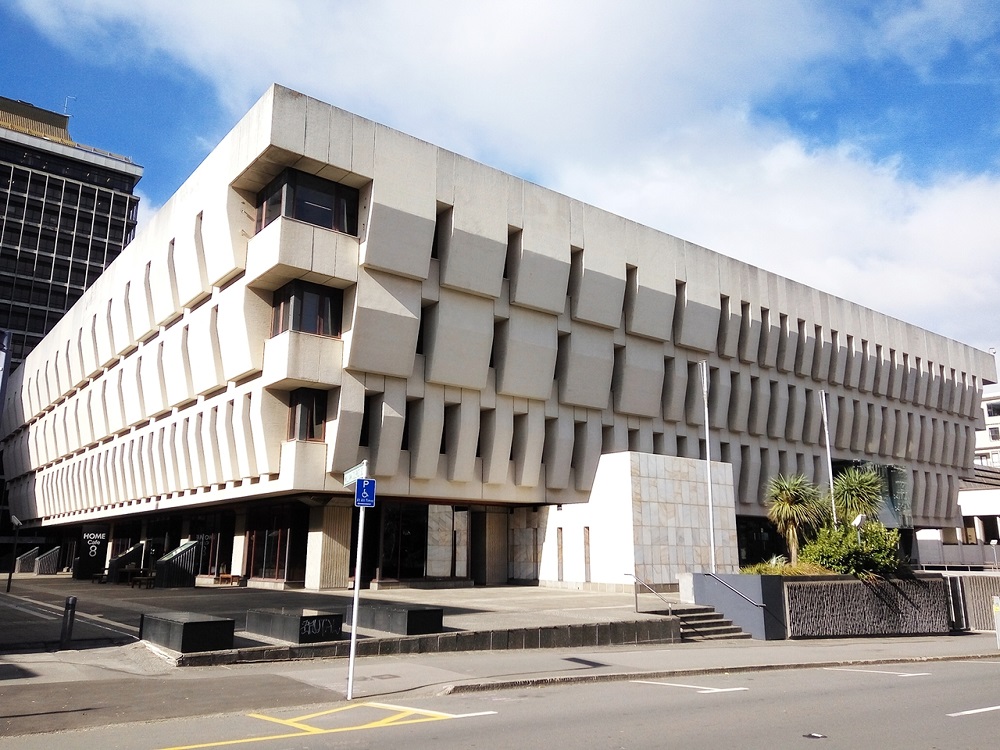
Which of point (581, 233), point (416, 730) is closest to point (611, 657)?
point (416, 730)

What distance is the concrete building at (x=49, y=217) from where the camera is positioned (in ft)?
301

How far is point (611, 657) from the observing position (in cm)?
1642

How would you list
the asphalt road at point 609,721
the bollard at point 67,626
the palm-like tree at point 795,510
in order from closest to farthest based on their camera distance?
the asphalt road at point 609,721
the bollard at point 67,626
the palm-like tree at point 795,510

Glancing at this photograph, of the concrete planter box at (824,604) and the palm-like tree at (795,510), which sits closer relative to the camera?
the concrete planter box at (824,604)

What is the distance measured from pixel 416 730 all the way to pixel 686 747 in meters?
3.10

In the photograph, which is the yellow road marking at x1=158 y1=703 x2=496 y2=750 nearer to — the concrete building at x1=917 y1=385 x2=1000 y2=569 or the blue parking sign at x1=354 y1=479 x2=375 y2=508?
the blue parking sign at x1=354 y1=479 x2=375 y2=508

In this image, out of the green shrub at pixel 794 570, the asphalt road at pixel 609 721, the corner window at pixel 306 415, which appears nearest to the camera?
the asphalt road at pixel 609 721

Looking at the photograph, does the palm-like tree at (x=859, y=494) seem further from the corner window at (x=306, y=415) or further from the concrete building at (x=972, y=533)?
the concrete building at (x=972, y=533)

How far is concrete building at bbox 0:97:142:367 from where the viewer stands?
301 feet

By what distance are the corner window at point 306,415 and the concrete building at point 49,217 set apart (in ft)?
247

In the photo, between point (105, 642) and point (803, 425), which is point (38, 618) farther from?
point (803, 425)

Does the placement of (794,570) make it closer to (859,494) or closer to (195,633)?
(859,494)

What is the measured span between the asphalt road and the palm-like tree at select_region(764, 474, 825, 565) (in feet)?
71.7

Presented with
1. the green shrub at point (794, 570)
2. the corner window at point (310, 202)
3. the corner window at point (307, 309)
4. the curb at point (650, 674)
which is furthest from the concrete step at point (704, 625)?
the corner window at point (310, 202)
